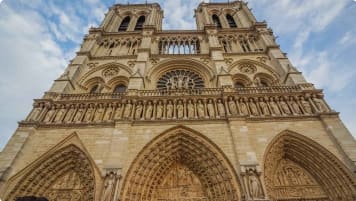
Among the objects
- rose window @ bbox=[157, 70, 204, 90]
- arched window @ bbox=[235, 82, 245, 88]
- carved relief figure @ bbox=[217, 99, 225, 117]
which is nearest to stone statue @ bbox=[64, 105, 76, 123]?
rose window @ bbox=[157, 70, 204, 90]

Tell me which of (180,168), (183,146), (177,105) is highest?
(177,105)

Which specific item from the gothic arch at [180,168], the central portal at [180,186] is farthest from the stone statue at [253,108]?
the central portal at [180,186]

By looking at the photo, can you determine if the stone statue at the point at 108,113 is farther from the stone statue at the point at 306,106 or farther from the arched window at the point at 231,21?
the arched window at the point at 231,21

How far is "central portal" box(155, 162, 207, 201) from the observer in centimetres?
742

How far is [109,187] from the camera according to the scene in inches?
259

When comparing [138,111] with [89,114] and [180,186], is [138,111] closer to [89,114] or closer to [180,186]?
[89,114]

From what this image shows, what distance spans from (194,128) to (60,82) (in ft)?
26.3

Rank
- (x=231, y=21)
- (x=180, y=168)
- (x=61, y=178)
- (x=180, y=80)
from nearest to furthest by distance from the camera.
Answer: (x=61, y=178)
(x=180, y=168)
(x=180, y=80)
(x=231, y=21)

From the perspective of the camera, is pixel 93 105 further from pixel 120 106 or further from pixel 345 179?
pixel 345 179

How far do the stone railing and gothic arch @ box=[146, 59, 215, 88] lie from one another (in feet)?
7.81

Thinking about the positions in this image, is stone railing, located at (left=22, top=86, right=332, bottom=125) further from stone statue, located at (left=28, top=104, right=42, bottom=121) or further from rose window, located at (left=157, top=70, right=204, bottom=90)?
rose window, located at (left=157, top=70, right=204, bottom=90)

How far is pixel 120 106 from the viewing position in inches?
372

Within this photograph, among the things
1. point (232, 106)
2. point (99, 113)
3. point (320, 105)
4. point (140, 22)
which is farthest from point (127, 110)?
point (140, 22)

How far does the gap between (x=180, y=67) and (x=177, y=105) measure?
4693 mm
